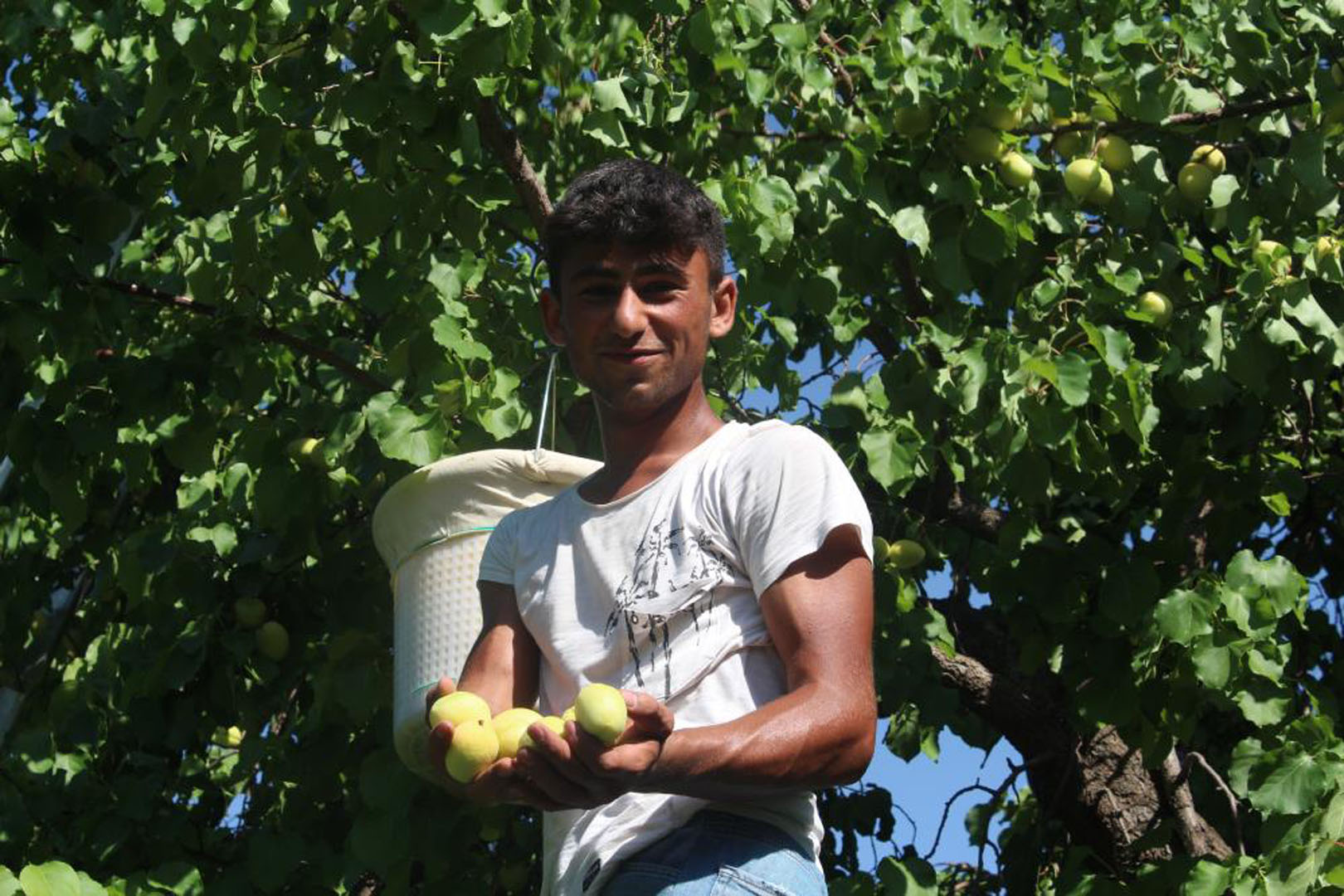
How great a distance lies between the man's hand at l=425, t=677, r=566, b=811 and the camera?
1.50 m

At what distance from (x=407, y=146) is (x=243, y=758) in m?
1.26

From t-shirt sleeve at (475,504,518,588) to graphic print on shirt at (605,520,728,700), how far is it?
0.67 feet

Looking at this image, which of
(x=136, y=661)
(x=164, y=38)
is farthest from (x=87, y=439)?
(x=164, y=38)

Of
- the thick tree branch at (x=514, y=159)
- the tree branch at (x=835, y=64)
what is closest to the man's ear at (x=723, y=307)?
the thick tree branch at (x=514, y=159)

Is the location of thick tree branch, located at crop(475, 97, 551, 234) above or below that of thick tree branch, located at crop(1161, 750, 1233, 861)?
above

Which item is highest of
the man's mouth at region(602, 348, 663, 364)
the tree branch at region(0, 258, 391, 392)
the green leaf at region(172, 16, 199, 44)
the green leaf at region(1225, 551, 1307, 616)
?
the green leaf at region(172, 16, 199, 44)

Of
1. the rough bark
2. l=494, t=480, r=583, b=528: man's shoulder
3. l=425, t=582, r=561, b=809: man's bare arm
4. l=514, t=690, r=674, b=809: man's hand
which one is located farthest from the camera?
the rough bark

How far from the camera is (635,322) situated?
1.79 m

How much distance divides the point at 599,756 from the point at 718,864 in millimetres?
208

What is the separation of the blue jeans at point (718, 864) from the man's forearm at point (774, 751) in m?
0.05

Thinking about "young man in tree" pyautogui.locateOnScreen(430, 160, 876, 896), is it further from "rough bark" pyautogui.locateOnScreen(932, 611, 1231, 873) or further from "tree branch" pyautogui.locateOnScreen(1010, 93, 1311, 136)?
"rough bark" pyautogui.locateOnScreen(932, 611, 1231, 873)

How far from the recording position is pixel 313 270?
3.67 meters

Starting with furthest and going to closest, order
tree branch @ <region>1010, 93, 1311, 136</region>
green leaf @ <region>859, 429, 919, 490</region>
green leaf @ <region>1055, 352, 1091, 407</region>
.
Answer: tree branch @ <region>1010, 93, 1311, 136</region> → green leaf @ <region>859, 429, 919, 490</region> → green leaf @ <region>1055, 352, 1091, 407</region>

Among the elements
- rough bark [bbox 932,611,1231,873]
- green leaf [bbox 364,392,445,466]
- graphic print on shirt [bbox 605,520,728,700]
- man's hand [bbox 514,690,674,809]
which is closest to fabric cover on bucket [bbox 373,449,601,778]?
green leaf [bbox 364,392,445,466]
